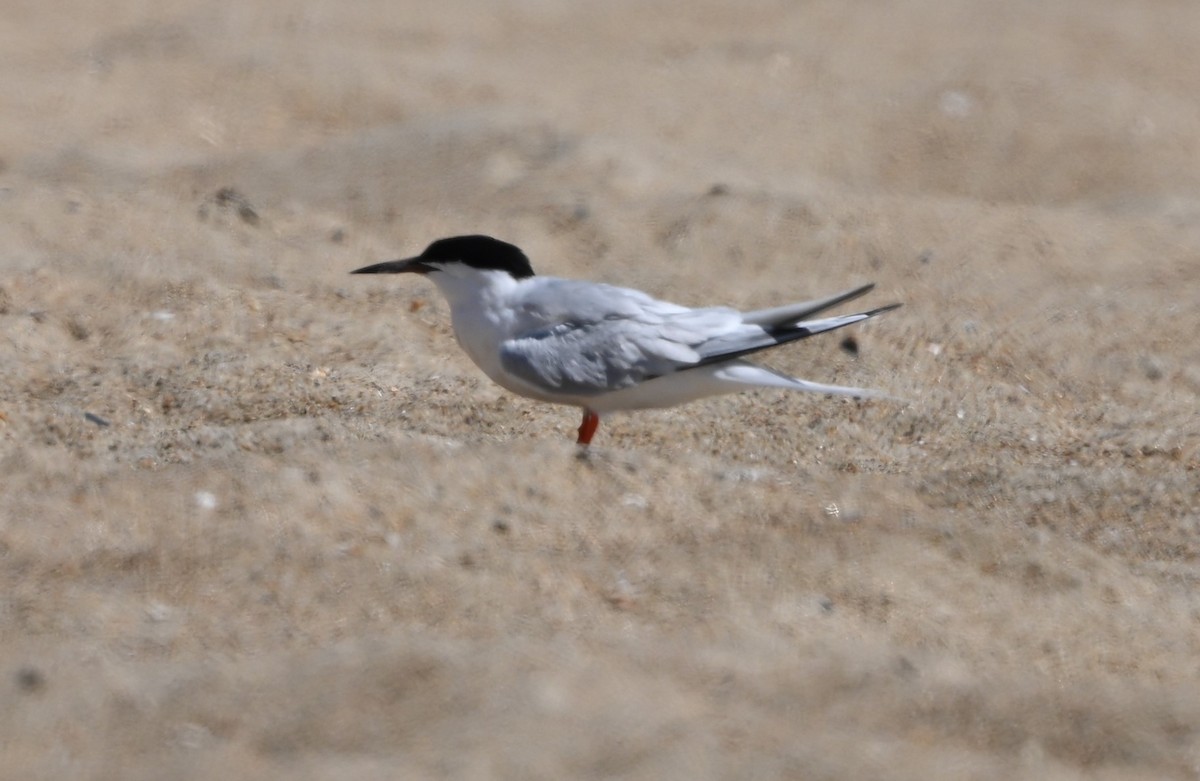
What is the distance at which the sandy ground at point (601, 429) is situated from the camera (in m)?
3.18

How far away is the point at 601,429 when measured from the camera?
4.84 metres

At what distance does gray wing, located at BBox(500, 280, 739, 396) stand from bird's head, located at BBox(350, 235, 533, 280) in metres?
0.15

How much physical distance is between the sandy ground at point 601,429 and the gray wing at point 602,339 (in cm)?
27

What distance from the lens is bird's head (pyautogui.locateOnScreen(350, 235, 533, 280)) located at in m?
4.64

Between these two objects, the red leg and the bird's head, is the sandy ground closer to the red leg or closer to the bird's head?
the red leg

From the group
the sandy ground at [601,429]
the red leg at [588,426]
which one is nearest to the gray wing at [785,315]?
the sandy ground at [601,429]

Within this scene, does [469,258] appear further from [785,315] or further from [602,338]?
[785,315]

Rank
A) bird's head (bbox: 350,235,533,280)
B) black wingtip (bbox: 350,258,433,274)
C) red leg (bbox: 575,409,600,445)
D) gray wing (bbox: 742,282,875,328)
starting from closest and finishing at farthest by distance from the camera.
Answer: gray wing (bbox: 742,282,875,328)
red leg (bbox: 575,409,600,445)
bird's head (bbox: 350,235,533,280)
black wingtip (bbox: 350,258,433,274)

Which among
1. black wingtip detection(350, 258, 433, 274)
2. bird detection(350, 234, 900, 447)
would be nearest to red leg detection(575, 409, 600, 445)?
bird detection(350, 234, 900, 447)

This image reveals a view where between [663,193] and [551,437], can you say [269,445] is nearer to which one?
[551,437]

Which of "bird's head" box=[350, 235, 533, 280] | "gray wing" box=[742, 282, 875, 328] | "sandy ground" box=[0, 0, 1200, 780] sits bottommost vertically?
"sandy ground" box=[0, 0, 1200, 780]

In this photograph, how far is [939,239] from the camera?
6.38 m

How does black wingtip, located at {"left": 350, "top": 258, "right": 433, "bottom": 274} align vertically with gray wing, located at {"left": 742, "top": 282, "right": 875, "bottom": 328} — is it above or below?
below

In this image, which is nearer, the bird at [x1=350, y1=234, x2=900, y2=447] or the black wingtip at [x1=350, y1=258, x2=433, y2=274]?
Result: the bird at [x1=350, y1=234, x2=900, y2=447]
